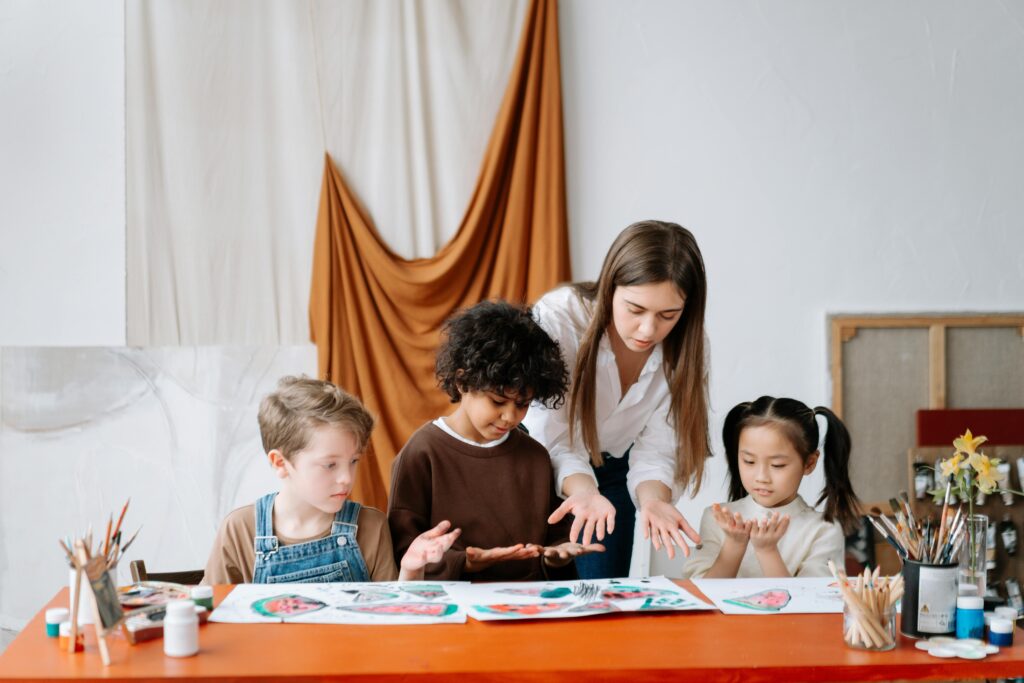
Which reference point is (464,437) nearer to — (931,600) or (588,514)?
(588,514)

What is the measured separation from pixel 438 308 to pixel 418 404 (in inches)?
14.3

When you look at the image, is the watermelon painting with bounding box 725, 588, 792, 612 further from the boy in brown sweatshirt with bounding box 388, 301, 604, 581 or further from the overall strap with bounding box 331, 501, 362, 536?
the overall strap with bounding box 331, 501, 362, 536

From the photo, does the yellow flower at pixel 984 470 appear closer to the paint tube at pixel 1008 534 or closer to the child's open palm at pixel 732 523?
the child's open palm at pixel 732 523

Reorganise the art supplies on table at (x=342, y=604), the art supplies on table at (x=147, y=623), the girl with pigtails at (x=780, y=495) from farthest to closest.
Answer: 1. the girl with pigtails at (x=780, y=495)
2. the art supplies on table at (x=342, y=604)
3. the art supplies on table at (x=147, y=623)

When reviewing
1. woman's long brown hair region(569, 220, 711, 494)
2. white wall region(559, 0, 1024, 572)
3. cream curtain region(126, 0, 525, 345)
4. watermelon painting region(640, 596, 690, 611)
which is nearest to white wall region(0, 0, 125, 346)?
cream curtain region(126, 0, 525, 345)

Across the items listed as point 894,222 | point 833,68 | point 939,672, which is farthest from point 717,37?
point 939,672

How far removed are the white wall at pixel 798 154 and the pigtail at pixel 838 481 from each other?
117 cm


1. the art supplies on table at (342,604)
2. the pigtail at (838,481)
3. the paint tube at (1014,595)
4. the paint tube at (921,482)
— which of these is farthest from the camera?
the paint tube at (921,482)

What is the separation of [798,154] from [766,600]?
8.01 ft

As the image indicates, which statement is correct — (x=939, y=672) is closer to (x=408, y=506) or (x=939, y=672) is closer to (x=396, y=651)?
(x=396, y=651)

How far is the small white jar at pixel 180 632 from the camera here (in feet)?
4.42

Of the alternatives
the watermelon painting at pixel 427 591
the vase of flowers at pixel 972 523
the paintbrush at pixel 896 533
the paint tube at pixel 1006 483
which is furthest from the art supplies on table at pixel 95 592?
the paint tube at pixel 1006 483

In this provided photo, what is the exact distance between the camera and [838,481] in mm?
2420

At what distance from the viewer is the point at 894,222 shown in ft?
12.3
